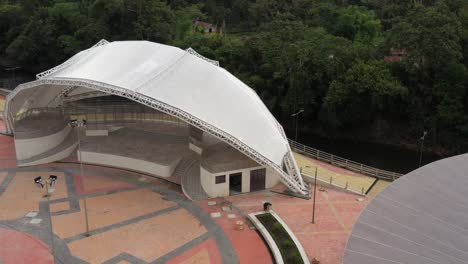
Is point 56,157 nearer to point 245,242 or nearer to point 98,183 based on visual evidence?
point 98,183

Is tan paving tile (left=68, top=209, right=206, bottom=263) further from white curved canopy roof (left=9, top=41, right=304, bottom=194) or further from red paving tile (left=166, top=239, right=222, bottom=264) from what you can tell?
white curved canopy roof (left=9, top=41, right=304, bottom=194)

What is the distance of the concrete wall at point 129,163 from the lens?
1463 inches

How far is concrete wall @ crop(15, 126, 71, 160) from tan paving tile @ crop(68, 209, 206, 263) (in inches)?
602

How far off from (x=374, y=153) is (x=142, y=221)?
107ft

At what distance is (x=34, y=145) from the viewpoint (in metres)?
39.7

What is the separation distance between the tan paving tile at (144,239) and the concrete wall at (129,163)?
6.57 m

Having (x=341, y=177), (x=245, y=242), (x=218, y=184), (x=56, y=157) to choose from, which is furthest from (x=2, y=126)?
(x=341, y=177)

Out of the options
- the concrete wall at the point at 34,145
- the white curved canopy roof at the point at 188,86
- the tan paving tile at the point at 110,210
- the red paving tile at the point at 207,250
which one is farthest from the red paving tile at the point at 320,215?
the concrete wall at the point at 34,145

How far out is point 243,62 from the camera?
65250 millimetres

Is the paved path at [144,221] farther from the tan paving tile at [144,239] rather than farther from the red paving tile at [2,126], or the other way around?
the red paving tile at [2,126]

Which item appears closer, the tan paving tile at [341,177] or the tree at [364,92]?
the tan paving tile at [341,177]

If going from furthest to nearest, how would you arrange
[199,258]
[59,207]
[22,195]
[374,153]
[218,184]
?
[374,153]
[22,195]
[218,184]
[59,207]
[199,258]

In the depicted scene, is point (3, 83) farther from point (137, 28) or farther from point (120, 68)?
point (120, 68)

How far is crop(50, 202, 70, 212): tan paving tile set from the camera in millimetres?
31778
